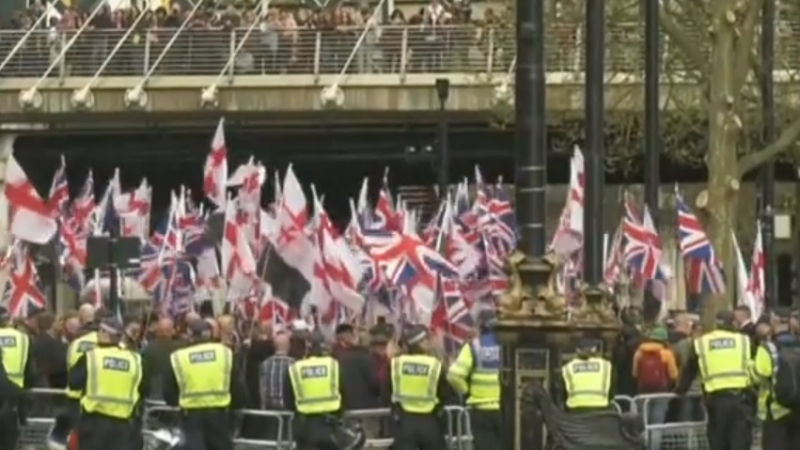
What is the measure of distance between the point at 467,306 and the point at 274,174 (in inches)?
962

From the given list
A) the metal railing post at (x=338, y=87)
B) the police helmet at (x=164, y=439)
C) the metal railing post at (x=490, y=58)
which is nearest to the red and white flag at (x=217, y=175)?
the police helmet at (x=164, y=439)

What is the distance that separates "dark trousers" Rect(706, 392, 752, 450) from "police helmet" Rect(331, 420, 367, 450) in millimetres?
3213

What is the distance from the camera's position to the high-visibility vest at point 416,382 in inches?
1038

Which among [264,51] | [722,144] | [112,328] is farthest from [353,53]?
[112,328]

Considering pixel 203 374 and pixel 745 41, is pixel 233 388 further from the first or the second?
pixel 745 41

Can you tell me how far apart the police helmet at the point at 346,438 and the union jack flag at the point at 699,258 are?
9959 mm

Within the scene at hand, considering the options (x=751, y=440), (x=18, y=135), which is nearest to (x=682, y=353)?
(x=751, y=440)

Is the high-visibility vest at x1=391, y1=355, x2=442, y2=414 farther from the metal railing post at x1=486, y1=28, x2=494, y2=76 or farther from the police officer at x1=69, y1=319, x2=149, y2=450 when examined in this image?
the metal railing post at x1=486, y1=28, x2=494, y2=76

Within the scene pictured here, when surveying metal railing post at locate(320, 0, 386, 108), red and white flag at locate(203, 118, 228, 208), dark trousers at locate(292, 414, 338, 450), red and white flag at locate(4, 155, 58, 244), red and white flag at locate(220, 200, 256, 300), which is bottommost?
dark trousers at locate(292, 414, 338, 450)

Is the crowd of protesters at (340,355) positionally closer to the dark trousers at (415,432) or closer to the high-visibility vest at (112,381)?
the dark trousers at (415,432)

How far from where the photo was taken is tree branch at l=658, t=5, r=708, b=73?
42688 millimetres

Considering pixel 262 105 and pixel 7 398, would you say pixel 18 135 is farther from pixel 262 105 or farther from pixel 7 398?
pixel 7 398

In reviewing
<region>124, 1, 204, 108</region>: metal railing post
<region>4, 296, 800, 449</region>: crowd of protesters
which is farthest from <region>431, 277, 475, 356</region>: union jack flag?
<region>124, 1, 204, 108</region>: metal railing post

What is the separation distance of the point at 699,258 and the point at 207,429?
11159mm
